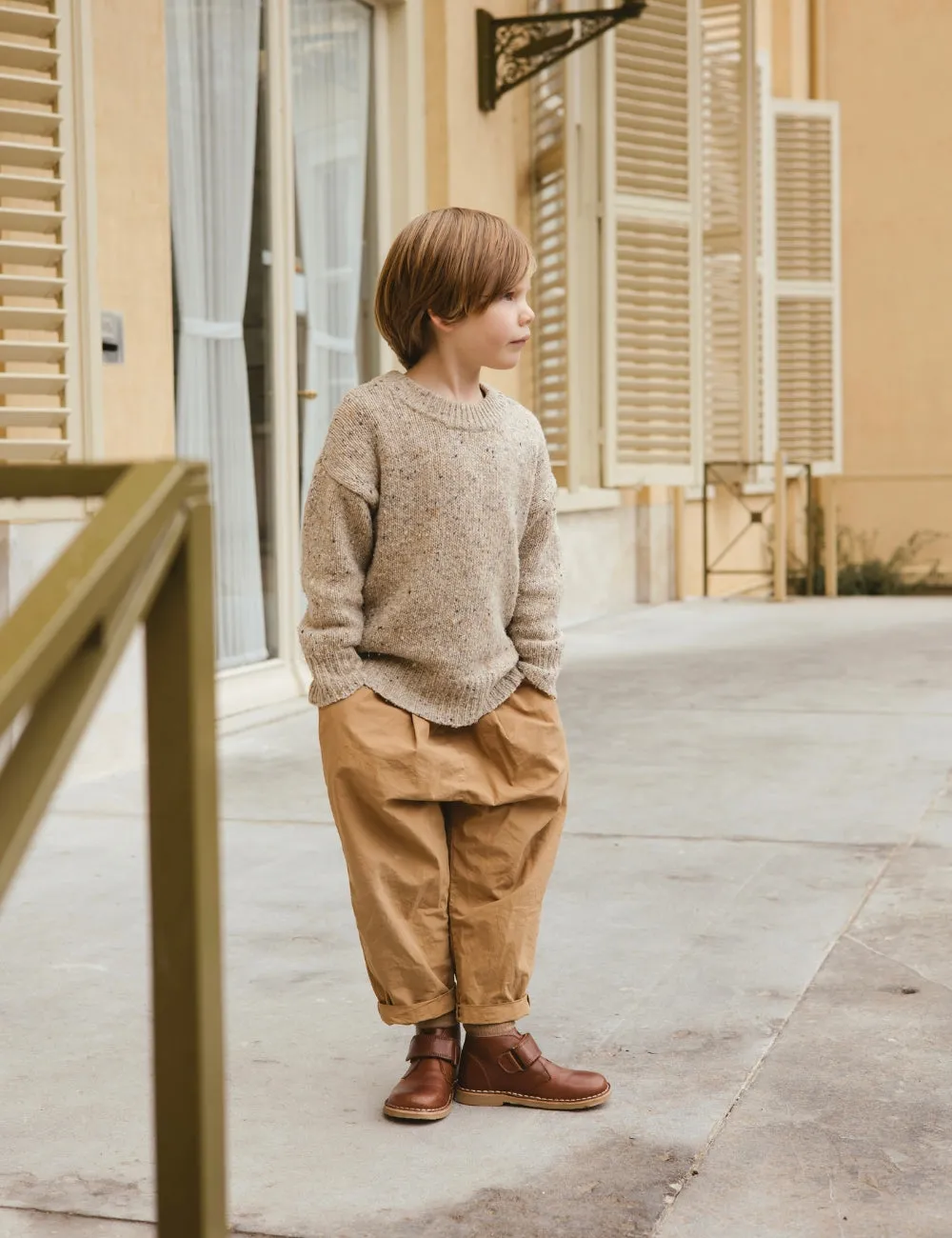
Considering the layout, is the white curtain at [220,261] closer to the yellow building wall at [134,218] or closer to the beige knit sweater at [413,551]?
the yellow building wall at [134,218]

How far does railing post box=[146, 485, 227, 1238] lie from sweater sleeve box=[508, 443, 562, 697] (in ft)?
4.16

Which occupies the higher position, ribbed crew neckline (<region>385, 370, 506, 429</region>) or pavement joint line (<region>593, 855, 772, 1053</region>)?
ribbed crew neckline (<region>385, 370, 506, 429</region>)

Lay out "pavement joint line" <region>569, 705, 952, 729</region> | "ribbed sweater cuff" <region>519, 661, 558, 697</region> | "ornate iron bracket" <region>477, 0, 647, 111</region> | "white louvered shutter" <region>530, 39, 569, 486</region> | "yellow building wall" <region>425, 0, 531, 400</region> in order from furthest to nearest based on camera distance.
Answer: "white louvered shutter" <region>530, 39, 569, 486</region> < "ornate iron bracket" <region>477, 0, 647, 111</region> < "yellow building wall" <region>425, 0, 531, 400</region> < "pavement joint line" <region>569, 705, 952, 729</region> < "ribbed sweater cuff" <region>519, 661, 558, 697</region>

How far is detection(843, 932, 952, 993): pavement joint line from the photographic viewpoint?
2768 millimetres

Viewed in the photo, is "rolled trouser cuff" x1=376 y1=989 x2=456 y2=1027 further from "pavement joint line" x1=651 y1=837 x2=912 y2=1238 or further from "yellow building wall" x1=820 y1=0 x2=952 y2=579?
"yellow building wall" x1=820 y1=0 x2=952 y2=579

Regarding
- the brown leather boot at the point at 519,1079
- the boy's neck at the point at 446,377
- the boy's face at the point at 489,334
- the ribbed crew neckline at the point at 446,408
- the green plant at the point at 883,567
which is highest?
the boy's face at the point at 489,334

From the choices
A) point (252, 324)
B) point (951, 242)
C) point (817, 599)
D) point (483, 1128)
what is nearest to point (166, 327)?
point (252, 324)

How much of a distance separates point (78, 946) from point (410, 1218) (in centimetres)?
133

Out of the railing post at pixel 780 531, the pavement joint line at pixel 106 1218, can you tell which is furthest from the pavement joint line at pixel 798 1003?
the railing post at pixel 780 531

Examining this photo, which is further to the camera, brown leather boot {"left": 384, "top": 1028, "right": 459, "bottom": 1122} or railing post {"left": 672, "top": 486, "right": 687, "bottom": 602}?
railing post {"left": 672, "top": 486, "right": 687, "bottom": 602}

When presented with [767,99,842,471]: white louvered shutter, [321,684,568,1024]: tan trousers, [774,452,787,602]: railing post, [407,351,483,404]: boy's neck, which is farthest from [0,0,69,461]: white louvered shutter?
[767,99,842,471]: white louvered shutter

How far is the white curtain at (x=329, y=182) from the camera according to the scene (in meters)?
6.54

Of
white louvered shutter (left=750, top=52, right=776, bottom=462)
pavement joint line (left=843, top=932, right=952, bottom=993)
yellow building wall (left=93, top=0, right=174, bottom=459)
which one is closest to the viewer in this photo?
pavement joint line (left=843, top=932, right=952, bottom=993)

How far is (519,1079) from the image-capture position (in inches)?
89.1
